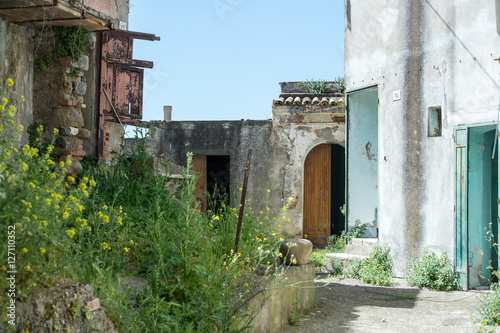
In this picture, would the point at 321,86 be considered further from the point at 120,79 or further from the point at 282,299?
the point at 282,299

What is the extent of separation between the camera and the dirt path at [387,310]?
6227mm

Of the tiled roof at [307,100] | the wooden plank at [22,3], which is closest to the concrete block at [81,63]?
the wooden plank at [22,3]

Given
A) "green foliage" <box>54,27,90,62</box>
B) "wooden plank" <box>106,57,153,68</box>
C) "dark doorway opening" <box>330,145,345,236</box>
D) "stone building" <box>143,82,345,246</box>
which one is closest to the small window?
"stone building" <box>143,82,345,246</box>

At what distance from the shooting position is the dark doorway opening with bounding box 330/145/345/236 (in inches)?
563

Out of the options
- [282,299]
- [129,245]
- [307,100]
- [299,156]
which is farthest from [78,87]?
[299,156]

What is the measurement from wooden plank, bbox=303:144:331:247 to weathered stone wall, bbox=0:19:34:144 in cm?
819

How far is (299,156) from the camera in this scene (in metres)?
13.9

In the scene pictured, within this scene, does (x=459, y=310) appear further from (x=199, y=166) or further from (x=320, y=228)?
(x=199, y=166)

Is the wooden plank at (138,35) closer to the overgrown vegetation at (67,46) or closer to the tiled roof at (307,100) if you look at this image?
the overgrown vegetation at (67,46)

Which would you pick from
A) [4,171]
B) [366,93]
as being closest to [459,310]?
[366,93]

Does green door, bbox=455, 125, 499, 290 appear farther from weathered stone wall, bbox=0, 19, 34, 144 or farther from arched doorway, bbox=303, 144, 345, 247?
weathered stone wall, bbox=0, 19, 34, 144

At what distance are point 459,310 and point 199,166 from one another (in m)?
9.60

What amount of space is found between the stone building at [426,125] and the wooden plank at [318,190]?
3127 mm

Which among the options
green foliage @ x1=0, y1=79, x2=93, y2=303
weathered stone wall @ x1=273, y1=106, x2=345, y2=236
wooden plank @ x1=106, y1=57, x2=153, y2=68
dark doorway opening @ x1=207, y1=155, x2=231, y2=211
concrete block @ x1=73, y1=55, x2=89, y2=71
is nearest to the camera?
green foliage @ x1=0, y1=79, x2=93, y2=303
